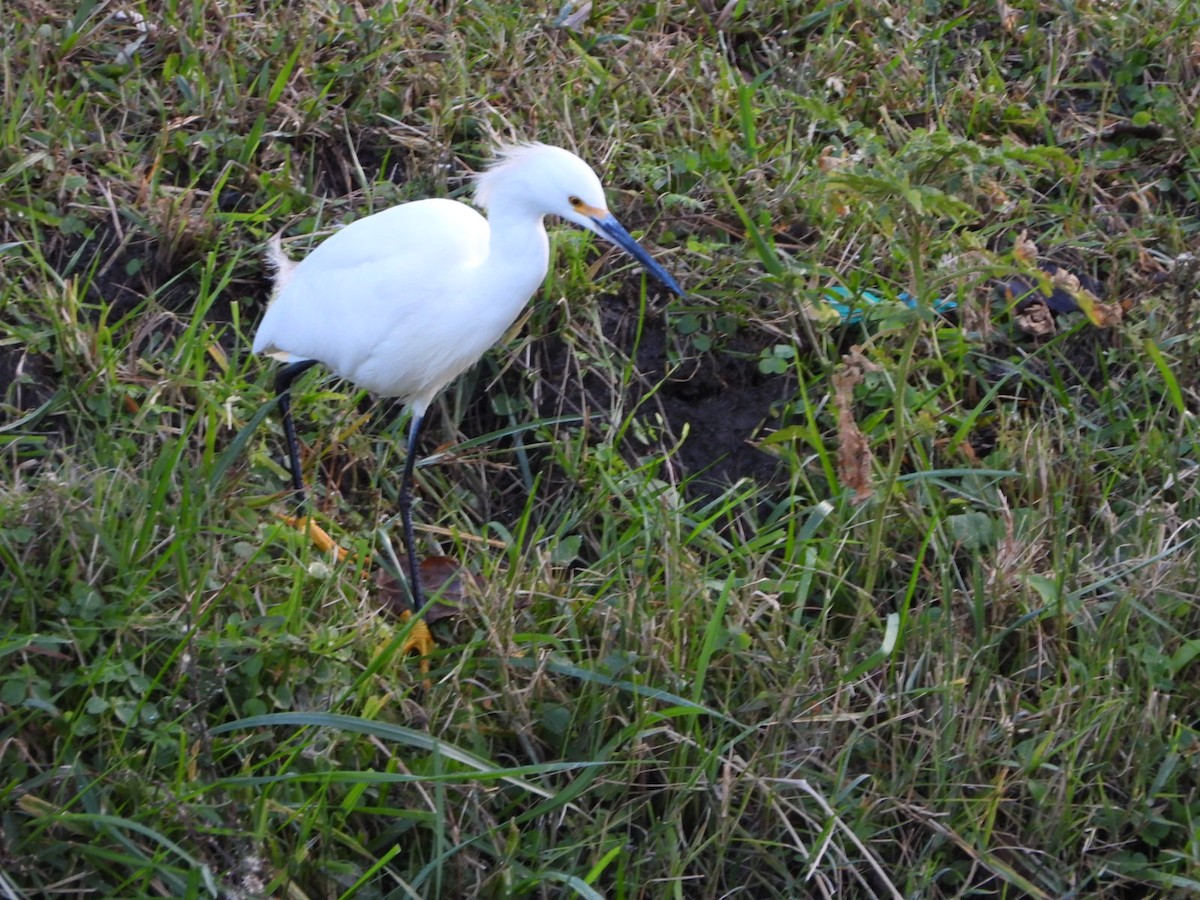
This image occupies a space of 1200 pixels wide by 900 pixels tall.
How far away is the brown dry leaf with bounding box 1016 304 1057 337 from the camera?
3062 millimetres

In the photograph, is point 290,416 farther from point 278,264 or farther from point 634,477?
point 634,477

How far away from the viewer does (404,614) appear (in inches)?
98.7

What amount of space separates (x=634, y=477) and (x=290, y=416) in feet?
2.43

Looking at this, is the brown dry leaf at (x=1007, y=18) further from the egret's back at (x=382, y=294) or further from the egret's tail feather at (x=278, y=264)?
the egret's tail feather at (x=278, y=264)

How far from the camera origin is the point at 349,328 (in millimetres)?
2602

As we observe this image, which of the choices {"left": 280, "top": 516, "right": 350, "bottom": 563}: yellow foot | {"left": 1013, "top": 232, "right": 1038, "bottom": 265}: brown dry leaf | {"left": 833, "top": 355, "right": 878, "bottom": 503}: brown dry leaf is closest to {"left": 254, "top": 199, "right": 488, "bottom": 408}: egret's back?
{"left": 280, "top": 516, "right": 350, "bottom": 563}: yellow foot

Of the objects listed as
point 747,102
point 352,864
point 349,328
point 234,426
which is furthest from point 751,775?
point 747,102

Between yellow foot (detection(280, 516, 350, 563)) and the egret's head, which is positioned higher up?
the egret's head

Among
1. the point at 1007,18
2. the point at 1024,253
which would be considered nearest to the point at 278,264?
the point at 1024,253

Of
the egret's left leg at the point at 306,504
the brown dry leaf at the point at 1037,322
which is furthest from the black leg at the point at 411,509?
the brown dry leaf at the point at 1037,322

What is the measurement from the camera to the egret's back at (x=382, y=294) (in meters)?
2.54

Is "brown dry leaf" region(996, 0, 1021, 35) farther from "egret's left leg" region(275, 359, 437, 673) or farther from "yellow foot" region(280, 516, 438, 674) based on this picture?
"yellow foot" region(280, 516, 438, 674)

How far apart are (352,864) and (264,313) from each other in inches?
56.4

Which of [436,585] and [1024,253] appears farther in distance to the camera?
[436,585]
